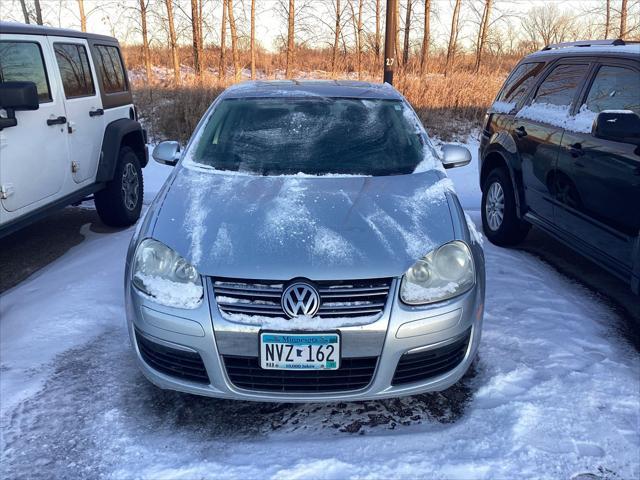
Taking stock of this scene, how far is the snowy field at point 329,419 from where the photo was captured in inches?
84.6

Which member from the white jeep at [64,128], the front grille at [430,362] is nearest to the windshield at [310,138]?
the front grille at [430,362]

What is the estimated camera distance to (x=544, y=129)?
164 inches

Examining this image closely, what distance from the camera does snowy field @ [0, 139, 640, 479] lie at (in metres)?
2.15

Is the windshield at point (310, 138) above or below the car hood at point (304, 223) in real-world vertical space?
above

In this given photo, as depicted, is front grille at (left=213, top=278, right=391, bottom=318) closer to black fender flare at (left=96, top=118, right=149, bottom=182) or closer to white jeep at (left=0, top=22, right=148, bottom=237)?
white jeep at (left=0, top=22, right=148, bottom=237)

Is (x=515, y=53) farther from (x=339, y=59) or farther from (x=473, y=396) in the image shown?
(x=473, y=396)

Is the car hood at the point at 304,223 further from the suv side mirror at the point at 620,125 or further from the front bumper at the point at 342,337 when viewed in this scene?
the suv side mirror at the point at 620,125

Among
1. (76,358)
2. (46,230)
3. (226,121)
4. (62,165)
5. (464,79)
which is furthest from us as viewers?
(464,79)

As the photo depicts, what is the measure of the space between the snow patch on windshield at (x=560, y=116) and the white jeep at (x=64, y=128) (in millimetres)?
3990

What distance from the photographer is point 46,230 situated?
221 inches

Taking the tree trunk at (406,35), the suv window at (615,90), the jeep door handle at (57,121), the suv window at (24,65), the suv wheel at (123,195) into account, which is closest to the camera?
the suv window at (615,90)

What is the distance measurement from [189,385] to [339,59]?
23.6m

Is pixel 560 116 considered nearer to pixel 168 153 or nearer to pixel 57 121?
pixel 168 153

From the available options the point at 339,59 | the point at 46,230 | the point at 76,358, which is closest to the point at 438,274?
the point at 76,358
